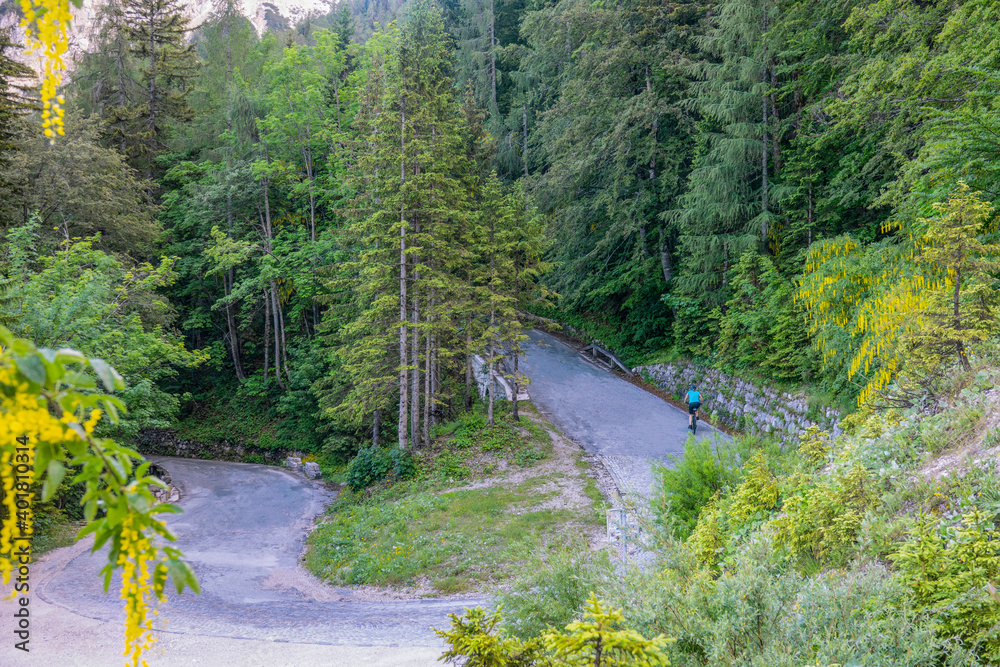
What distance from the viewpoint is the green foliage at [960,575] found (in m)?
3.21

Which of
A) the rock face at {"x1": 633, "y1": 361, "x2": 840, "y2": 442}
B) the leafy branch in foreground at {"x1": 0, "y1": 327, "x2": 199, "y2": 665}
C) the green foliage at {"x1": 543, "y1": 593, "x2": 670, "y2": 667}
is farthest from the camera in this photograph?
the rock face at {"x1": 633, "y1": 361, "x2": 840, "y2": 442}

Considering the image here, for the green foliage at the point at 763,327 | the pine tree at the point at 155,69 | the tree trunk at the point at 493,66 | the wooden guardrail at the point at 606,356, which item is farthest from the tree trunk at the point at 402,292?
the pine tree at the point at 155,69

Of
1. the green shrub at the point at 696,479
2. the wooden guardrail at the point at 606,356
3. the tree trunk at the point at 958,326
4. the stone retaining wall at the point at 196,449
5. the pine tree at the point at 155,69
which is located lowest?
the stone retaining wall at the point at 196,449

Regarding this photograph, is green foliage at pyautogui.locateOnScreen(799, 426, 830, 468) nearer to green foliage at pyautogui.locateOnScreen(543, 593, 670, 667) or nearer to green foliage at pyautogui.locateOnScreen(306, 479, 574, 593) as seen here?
green foliage at pyautogui.locateOnScreen(306, 479, 574, 593)

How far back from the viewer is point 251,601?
951 cm

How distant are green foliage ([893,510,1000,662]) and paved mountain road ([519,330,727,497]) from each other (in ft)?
25.8

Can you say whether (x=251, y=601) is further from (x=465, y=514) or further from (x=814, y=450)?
(x=814, y=450)

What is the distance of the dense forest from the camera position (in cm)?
1104

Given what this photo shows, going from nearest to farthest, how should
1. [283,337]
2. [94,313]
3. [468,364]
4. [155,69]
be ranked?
[94,313] < [468,364] < [283,337] < [155,69]

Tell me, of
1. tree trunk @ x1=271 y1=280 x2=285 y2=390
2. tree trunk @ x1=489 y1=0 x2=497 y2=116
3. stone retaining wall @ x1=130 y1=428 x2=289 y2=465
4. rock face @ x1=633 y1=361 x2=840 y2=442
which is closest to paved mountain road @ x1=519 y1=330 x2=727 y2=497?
rock face @ x1=633 y1=361 x2=840 y2=442

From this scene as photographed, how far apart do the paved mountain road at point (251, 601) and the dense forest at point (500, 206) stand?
3417mm

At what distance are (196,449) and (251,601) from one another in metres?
17.7

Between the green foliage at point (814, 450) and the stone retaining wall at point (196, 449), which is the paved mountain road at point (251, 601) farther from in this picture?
the stone retaining wall at point (196, 449)

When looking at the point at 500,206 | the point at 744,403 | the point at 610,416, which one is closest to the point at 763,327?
the point at 744,403
